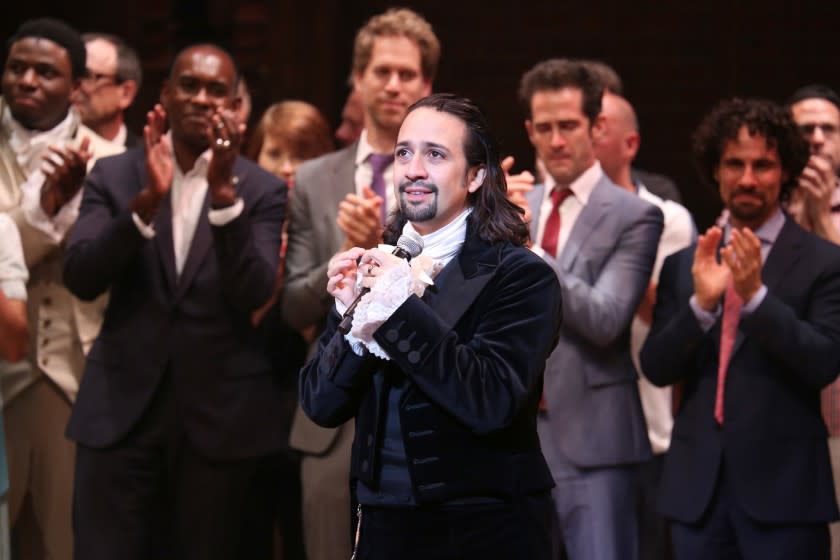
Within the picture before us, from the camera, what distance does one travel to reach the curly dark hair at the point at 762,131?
398 cm

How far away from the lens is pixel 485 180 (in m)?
2.79

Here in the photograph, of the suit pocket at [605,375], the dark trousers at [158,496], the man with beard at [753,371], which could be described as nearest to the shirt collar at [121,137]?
the dark trousers at [158,496]

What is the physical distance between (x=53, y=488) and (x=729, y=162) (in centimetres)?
222

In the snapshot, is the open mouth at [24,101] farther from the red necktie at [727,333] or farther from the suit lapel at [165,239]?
the red necktie at [727,333]

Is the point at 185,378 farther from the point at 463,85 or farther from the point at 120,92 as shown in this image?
the point at 463,85

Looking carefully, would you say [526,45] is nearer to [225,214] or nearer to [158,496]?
[225,214]

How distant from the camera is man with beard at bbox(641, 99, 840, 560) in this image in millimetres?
3652

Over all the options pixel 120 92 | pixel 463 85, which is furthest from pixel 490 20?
pixel 120 92

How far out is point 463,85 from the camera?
613 centimetres

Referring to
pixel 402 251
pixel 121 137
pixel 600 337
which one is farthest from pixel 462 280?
pixel 121 137

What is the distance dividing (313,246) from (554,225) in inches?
28.2

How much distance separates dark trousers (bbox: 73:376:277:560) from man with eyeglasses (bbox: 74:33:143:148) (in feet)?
4.97

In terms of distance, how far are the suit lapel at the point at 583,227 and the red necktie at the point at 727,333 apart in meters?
0.43

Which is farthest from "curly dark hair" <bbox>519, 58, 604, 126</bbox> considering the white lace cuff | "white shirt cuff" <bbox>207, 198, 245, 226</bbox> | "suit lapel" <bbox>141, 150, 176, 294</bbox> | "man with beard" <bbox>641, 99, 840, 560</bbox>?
the white lace cuff
